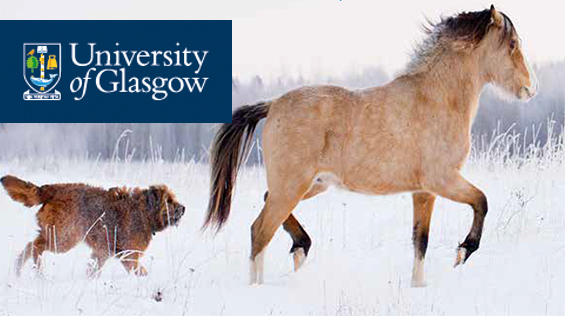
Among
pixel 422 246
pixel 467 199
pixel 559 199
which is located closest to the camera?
pixel 467 199

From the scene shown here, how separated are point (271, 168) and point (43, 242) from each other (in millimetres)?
2530

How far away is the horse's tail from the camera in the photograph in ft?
24.6

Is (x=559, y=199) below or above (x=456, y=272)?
above

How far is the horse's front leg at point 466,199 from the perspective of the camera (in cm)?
655

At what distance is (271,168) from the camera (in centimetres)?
703

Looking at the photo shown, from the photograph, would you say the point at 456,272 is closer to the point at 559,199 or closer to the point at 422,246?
the point at 422,246

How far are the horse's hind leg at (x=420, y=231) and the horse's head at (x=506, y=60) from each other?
133 centimetres

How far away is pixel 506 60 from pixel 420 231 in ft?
6.00

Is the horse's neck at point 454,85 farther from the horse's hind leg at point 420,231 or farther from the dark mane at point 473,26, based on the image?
the horse's hind leg at point 420,231

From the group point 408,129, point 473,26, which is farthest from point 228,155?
point 473,26

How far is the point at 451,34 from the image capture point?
7258mm

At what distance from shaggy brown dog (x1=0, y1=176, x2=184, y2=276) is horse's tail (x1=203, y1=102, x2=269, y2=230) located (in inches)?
35.3

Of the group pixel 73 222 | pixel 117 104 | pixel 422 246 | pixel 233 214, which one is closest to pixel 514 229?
pixel 422 246

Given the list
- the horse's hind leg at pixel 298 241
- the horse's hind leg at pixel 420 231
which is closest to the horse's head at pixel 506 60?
the horse's hind leg at pixel 420 231
